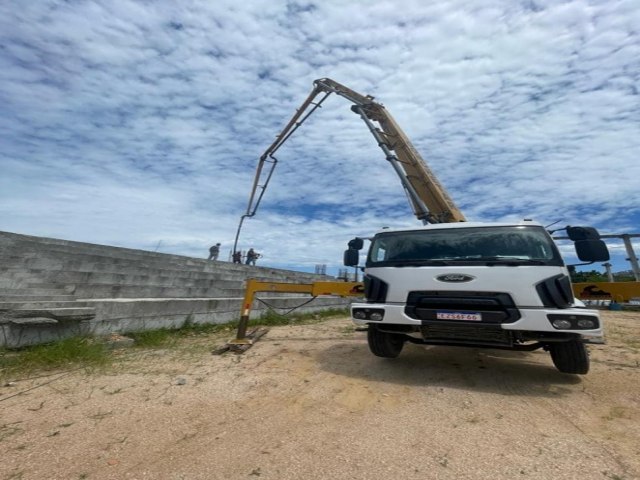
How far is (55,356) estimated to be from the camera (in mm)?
4242

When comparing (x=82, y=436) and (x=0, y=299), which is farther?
(x=0, y=299)

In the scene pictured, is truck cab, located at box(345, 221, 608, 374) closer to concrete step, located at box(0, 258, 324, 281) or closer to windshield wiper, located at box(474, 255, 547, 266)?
windshield wiper, located at box(474, 255, 547, 266)

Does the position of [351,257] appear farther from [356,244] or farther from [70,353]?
[70,353]

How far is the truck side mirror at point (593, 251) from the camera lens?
14.3 ft

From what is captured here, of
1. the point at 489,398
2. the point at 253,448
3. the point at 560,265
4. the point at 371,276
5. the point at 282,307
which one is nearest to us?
the point at 253,448

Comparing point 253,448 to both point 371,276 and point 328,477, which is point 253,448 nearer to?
point 328,477

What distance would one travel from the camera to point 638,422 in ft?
9.74

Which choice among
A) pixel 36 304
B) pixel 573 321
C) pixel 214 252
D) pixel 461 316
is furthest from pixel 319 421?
pixel 214 252

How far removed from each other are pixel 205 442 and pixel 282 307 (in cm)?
754

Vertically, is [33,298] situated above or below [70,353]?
above

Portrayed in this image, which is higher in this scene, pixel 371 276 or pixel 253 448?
pixel 371 276

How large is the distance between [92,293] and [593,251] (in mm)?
8507

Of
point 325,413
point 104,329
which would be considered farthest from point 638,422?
point 104,329

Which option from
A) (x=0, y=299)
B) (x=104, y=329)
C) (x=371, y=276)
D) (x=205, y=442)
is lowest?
(x=205, y=442)
